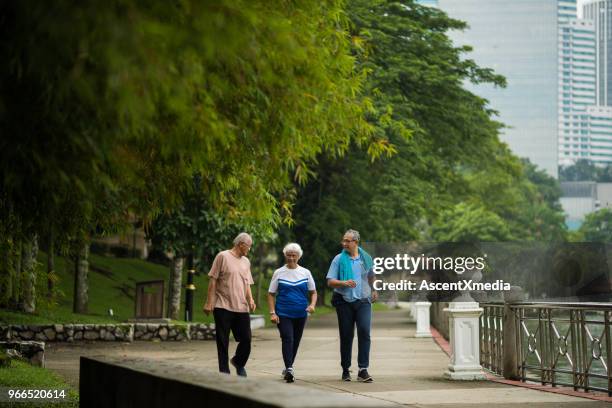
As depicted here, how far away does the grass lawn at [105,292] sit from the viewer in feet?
85.6

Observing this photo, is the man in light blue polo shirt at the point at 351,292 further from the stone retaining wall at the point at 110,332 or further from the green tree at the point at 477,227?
the green tree at the point at 477,227

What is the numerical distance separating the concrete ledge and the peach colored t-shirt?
423cm

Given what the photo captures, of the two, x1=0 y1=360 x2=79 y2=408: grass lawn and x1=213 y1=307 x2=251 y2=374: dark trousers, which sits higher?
x1=213 y1=307 x2=251 y2=374: dark trousers

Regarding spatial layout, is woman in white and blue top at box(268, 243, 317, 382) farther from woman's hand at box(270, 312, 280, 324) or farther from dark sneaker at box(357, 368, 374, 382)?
dark sneaker at box(357, 368, 374, 382)

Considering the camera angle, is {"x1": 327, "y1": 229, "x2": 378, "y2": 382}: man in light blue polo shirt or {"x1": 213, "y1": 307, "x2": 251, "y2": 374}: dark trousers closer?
{"x1": 213, "y1": 307, "x2": 251, "y2": 374}: dark trousers

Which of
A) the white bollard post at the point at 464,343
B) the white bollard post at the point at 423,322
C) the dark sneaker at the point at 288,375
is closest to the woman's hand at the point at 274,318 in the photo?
the dark sneaker at the point at 288,375

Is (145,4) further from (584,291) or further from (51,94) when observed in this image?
(584,291)

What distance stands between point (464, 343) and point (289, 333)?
2538 mm

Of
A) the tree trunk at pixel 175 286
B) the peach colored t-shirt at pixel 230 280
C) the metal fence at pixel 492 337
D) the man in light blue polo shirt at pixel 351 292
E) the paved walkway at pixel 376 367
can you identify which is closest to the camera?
the paved walkway at pixel 376 367

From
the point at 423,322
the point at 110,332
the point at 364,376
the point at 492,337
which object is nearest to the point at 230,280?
the point at 364,376

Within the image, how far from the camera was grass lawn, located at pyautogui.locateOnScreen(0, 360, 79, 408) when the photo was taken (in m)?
11.3

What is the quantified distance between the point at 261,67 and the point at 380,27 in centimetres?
3074

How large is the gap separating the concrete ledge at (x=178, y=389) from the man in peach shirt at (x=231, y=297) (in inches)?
167

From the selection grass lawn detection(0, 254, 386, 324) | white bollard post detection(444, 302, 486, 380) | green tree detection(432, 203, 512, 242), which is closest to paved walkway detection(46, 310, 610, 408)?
white bollard post detection(444, 302, 486, 380)
